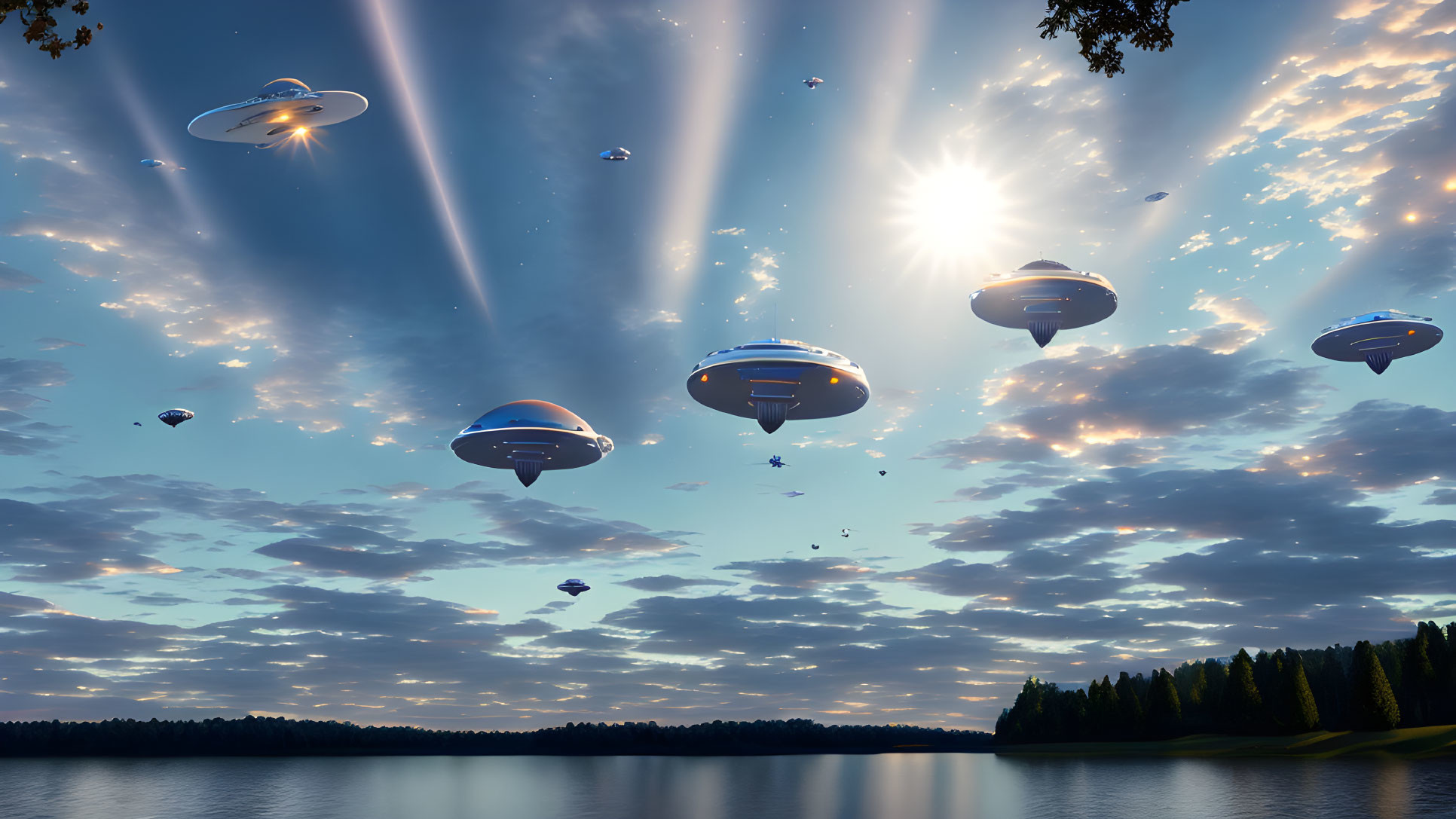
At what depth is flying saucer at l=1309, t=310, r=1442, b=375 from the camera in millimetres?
79625

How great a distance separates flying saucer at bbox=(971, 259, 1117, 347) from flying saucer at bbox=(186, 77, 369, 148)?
48.6 m

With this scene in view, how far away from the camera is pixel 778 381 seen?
7700 cm

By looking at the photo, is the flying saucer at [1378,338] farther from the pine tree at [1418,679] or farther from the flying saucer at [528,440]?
the pine tree at [1418,679]

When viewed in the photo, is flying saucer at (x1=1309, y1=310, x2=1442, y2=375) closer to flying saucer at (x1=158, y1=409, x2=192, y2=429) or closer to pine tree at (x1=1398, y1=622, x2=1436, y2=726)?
flying saucer at (x1=158, y1=409, x2=192, y2=429)

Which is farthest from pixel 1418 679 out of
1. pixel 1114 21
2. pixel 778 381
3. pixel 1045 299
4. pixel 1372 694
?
pixel 1114 21

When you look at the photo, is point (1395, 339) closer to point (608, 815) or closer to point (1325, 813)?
point (1325, 813)

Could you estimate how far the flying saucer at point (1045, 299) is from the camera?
76562 mm

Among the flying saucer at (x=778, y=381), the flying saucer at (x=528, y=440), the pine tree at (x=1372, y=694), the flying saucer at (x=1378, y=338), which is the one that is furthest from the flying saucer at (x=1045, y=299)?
the pine tree at (x=1372, y=694)

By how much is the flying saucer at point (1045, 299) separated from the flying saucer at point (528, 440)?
35.8 metres

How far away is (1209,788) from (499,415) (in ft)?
459

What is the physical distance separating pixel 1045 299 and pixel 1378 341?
29436mm

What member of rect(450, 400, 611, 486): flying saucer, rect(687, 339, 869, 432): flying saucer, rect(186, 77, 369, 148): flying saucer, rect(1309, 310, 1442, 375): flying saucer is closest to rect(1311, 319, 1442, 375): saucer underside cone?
rect(1309, 310, 1442, 375): flying saucer

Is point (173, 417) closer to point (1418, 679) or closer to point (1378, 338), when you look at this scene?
point (1378, 338)

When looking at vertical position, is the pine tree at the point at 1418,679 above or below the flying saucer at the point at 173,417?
below
